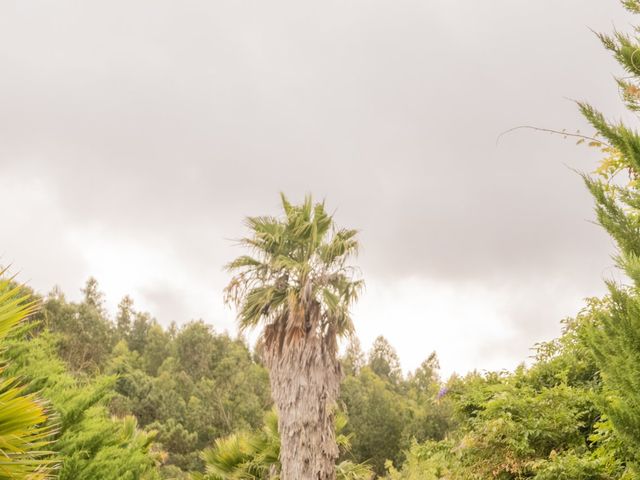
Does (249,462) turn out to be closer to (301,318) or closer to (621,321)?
(301,318)

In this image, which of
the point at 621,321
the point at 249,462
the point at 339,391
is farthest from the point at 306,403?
the point at 621,321

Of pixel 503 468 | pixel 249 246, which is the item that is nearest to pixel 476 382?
pixel 503 468

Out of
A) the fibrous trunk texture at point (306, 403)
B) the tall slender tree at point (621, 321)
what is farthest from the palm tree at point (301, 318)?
the tall slender tree at point (621, 321)

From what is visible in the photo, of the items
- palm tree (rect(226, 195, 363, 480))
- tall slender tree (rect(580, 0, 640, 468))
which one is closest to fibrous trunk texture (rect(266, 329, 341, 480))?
palm tree (rect(226, 195, 363, 480))

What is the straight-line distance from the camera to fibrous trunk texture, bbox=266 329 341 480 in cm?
912

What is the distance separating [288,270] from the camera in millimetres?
10641

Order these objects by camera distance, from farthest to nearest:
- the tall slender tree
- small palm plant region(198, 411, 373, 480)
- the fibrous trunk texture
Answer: small palm plant region(198, 411, 373, 480) < the fibrous trunk texture < the tall slender tree

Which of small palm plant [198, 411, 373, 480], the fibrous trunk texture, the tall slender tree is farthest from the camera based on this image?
small palm plant [198, 411, 373, 480]

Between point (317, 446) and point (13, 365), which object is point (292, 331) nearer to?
point (317, 446)

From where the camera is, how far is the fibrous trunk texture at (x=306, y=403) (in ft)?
29.9

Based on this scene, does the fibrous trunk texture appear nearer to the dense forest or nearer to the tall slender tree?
the dense forest

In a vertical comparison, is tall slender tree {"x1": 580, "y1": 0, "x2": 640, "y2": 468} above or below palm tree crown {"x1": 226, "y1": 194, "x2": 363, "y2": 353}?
below

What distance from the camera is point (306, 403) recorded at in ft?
31.2

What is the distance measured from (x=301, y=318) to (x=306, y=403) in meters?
1.58
